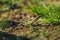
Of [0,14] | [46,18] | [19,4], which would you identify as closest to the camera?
[46,18]

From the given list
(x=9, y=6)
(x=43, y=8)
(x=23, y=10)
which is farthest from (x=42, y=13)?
(x=9, y=6)

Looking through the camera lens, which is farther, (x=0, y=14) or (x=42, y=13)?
(x=0, y=14)

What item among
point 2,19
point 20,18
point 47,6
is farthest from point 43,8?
point 2,19

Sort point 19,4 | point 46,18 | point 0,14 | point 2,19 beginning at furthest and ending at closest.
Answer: point 19,4 < point 0,14 < point 2,19 < point 46,18

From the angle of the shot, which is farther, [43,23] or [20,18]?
[20,18]

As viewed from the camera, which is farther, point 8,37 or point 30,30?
point 30,30

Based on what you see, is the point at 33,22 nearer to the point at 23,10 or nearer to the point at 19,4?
the point at 23,10

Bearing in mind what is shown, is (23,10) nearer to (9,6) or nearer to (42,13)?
(9,6)

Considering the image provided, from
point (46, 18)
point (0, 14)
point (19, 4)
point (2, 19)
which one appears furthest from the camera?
point (19, 4)
